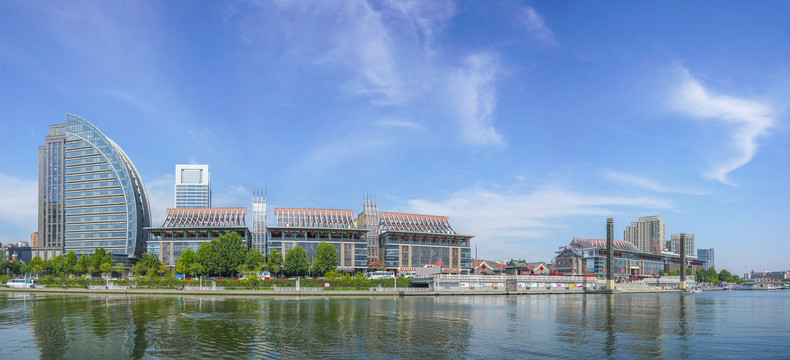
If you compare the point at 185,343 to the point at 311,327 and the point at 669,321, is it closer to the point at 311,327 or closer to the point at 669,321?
the point at 311,327

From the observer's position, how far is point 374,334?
247 ft

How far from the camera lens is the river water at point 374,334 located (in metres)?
62.1

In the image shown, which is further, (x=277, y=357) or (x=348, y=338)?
(x=348, y=338)

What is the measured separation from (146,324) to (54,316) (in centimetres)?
2419

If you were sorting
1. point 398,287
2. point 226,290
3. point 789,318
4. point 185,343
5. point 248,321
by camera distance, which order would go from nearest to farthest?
point 185,343, point 248,321, point 789,318, point 226,290, point 398,287

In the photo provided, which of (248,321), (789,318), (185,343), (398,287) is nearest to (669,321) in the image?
(789,318)

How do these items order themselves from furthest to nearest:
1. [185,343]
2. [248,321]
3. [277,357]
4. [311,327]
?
[248,321] < [311,327] < [185,343] < [277,357]

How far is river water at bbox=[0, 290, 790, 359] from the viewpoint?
62062 millimetres

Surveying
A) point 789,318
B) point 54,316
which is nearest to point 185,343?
point 54,316

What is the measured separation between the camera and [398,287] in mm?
194750

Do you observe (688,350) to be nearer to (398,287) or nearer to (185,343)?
(185,343)

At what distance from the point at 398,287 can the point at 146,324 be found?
118 metres

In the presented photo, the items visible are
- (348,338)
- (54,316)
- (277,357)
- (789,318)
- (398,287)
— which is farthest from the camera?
(398,287)

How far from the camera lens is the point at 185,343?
6681 cm
